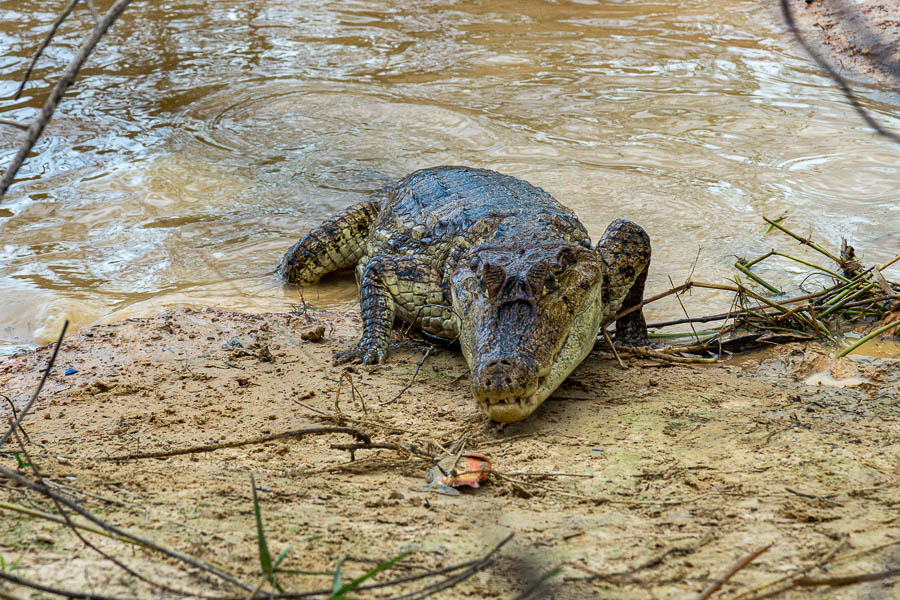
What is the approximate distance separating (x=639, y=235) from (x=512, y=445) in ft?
6.22

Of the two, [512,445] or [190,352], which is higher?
[512,445]

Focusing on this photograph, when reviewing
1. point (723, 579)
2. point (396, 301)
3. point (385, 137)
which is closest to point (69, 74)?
point (723, 579)

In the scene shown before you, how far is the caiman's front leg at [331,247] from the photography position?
5.69 meters

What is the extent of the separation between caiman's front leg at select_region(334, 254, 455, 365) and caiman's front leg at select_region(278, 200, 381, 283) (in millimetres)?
1233

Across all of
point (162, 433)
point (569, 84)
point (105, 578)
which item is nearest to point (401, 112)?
point (569, 84)

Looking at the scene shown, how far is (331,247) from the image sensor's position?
574 centimetres

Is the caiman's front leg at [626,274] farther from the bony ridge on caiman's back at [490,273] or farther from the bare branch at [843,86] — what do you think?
the bare branch at [843,86]

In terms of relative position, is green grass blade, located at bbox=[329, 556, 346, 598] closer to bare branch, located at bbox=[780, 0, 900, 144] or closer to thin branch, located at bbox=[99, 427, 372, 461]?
thin branch, located at bbox=[99, 427, 372, 461]

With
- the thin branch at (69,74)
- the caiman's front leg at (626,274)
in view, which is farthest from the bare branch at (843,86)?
the caiman's front leg at (626,274)

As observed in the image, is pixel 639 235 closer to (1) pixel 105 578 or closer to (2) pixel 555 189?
(2) pixel 555 189

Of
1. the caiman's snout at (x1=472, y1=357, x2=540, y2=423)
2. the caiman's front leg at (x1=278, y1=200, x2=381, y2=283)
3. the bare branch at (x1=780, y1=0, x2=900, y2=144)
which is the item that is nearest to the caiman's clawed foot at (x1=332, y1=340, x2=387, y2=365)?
the caiman's snout at (x1=472, y1=357, x2=540, y2=423)

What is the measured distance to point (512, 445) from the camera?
9.87ft

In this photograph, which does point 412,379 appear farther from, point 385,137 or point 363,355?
point 385,137

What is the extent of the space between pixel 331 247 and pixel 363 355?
178 cm
